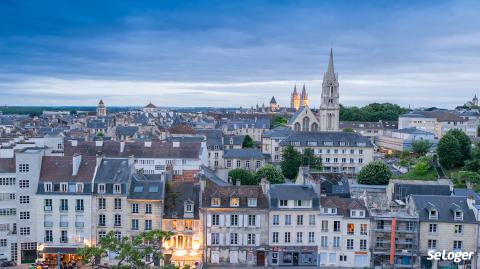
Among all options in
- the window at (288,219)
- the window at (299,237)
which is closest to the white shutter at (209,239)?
the window at (288,219)

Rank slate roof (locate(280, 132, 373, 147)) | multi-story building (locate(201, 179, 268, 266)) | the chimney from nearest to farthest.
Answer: multi-story building (locate(201, 179, 268, 266))
the chimney
slate roof (locate(280, 132, 373, 147))

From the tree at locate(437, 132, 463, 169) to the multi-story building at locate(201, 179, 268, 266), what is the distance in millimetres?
53866

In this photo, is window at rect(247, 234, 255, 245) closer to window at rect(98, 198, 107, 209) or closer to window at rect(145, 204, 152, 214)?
window at rect(145, 204, 152, 214)

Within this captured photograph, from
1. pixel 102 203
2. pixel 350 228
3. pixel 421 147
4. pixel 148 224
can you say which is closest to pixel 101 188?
pixel 102 203

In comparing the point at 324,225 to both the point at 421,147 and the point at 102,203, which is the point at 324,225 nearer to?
the point at 102,203

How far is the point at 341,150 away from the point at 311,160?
982cm

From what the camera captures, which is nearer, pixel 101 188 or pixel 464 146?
pixel 101 188

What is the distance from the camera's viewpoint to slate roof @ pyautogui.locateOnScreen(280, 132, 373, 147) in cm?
11325

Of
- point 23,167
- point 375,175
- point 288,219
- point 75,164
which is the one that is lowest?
point 288,219

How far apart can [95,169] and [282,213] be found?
2117 cm

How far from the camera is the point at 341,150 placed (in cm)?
11319

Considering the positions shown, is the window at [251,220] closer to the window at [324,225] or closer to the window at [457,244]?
the window at [324,225]

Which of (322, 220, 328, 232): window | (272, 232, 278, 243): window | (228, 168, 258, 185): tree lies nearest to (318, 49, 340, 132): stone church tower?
(228, 168, 258, 185): tree

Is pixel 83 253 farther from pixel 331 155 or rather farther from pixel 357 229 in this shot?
pixel 331 155
